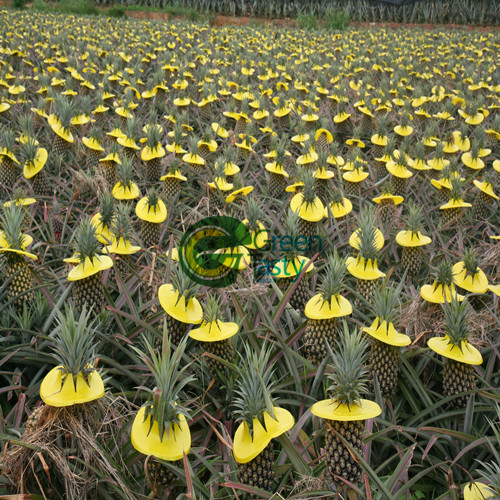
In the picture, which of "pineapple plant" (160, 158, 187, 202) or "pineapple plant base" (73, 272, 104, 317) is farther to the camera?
"pineapple plant" (160, 158, 187, 202)

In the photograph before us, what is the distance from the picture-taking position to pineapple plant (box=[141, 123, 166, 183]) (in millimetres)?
3336

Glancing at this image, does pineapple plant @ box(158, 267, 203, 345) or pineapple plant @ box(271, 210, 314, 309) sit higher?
pineapple plant @ box(158, 267, 203, 345)

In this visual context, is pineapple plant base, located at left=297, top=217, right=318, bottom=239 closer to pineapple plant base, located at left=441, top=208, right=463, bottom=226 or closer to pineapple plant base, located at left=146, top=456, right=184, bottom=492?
pineapple plant base, located at left=441, top=208, right=463, bottom=226

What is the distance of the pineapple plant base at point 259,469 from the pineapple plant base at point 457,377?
790mm

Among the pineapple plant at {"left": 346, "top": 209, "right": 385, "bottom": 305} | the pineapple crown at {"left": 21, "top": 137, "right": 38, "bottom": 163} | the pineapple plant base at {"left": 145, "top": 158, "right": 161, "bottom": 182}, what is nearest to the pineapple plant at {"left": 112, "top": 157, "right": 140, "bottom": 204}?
the pineapple crown at {"left": 21, "top": 137, "right": 38, "bottom": 163}

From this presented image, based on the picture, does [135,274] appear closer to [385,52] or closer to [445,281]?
[445,281]

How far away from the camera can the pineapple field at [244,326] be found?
4.47 ft

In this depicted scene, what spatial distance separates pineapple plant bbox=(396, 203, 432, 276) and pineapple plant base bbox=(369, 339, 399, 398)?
2.63ft

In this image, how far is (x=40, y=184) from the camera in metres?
3.23

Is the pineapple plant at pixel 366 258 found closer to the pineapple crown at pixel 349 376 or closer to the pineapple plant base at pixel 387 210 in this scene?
the pineapple crown at pixel 349 376

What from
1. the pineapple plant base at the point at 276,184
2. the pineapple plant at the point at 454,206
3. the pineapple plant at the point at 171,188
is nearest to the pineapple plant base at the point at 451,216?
the pineapple plant at the point at 454,206

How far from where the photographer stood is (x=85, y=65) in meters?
6.38

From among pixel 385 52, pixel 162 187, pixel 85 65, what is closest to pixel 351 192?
pixel 162 187

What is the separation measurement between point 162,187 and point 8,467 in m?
2.29
